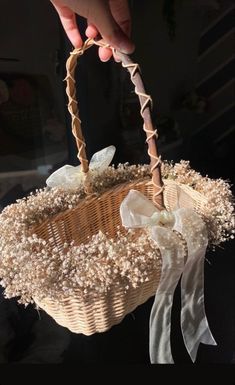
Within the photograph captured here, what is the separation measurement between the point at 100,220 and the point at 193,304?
29 centimetres

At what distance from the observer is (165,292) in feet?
1.83

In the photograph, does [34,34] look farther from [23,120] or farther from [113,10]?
[113,10]

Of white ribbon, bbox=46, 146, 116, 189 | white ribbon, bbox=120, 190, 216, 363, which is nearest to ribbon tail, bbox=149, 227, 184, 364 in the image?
white ribbon, bbox=120, 190, 216, 363

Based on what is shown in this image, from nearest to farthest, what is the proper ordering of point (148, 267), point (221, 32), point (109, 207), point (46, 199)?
1. point (148, 267)
2. point (46, 199)
3. point (109, 207)
4. point (221, 32)

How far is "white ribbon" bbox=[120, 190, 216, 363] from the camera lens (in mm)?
534

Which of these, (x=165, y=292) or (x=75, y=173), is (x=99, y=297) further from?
(x=75, y=173)

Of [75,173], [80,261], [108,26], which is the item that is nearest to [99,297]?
[80,261]

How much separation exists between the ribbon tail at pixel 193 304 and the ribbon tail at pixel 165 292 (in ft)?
0.06

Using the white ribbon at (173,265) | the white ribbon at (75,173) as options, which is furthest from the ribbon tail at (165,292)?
the white ribbon at (75,173)

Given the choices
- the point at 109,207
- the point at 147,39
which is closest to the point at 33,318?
the point at 109,207

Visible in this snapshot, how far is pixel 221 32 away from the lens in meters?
0.92

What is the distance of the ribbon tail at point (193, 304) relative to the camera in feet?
1.82

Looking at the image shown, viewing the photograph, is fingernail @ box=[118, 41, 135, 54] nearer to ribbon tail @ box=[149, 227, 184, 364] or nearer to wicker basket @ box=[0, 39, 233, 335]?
wicker basket @ box=[0, 39, 233, 335]

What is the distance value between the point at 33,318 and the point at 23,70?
517 mm
